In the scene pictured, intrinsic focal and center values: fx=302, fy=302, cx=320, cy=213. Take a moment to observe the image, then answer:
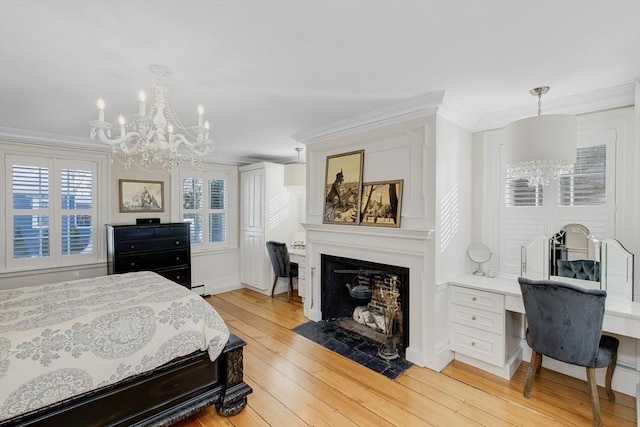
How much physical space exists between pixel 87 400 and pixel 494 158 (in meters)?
3.94

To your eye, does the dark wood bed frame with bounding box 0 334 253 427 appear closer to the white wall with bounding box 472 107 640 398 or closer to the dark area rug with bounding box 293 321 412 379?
the dark area rug with bounding box 293 321 412 379

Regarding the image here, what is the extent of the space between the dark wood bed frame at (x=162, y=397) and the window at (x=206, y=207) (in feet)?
10.8

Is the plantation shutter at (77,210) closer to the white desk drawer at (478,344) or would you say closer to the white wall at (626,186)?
the white desk drawer at (478,344)

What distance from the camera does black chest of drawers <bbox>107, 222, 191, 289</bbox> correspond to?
402 cm

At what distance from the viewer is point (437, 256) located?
2809 mm

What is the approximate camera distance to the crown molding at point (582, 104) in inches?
96.5

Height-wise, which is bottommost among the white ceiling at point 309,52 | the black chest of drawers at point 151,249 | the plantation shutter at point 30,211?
the black chest of drawers at point 151,249

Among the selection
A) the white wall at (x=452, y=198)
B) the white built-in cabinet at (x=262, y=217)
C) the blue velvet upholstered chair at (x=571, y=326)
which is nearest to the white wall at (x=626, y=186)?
the blue velvet upholstered chair at (x=571, y=326)

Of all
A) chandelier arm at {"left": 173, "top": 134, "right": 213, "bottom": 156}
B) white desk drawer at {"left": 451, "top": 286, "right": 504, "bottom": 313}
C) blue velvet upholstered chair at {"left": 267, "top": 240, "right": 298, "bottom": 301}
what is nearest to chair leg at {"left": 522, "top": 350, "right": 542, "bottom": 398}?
white desk drawer at {"left": 451, "top": 286, "right": 504, "bottom": 313}

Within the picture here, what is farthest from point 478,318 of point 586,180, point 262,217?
point 262,217

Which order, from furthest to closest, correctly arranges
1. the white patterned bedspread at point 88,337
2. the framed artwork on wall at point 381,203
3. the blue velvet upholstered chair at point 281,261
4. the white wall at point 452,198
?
the blue velvet upholstered chair at point 281,261 → the framed artwork on wall at point 381,203 → the white wall at point 452,198 → the white patterned bedspread at point 88,337

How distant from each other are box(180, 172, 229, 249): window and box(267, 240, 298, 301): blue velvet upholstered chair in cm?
123

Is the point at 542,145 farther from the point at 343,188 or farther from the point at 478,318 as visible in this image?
the point at 343,188

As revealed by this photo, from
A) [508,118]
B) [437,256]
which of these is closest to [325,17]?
[437,256]
